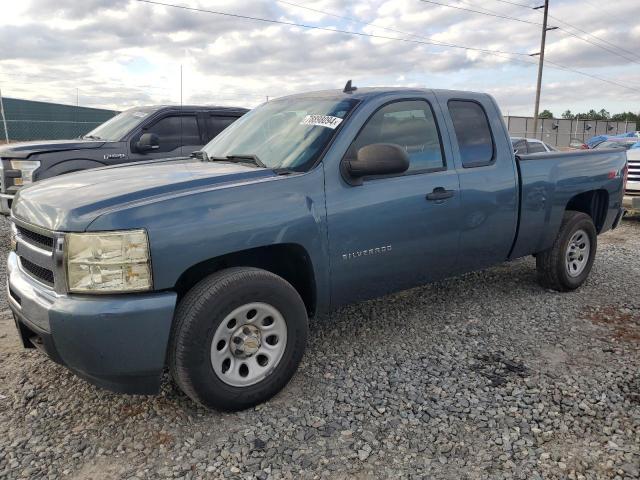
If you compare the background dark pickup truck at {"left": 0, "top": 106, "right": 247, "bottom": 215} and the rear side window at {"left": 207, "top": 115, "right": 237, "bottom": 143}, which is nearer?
the background dark pickup truck at {"left": 0, "top": 106, "right": 247, "bottom": 215}

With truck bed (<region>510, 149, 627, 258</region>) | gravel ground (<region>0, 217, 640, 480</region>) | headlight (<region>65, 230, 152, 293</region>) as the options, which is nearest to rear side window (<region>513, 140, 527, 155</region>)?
truck bed (<region>510, 149, 627, 258</region>)

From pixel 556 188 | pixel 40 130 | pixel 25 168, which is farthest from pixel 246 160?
pixel 40 130

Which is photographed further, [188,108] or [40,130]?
[40,130]

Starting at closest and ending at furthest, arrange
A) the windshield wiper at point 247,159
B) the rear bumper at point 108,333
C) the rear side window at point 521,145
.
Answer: the rear bumper at point 108,333, the windshield wiper at point 247,159, the rear side window at point 521,145

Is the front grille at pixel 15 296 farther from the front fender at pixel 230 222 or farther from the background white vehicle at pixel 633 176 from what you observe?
the background white vehicle at pixel 633 176

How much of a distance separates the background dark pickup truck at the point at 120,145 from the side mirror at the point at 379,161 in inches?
186

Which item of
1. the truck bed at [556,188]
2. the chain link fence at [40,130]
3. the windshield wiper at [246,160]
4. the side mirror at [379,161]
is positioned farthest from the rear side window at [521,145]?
the chain link fence at [40,130]

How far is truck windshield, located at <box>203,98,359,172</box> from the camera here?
11.1 feet

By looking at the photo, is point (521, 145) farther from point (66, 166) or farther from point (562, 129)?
point (562, 129)

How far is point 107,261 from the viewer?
2523mm

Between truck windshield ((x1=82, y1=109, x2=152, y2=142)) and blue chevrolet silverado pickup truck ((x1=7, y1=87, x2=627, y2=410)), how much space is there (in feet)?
12.7

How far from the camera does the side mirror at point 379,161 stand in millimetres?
3205

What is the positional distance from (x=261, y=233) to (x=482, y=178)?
2.05m

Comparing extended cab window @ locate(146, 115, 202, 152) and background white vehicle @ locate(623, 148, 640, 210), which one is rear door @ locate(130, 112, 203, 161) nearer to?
Result: extended cab window @ locate(146, 115, 202, 152)
